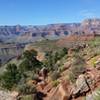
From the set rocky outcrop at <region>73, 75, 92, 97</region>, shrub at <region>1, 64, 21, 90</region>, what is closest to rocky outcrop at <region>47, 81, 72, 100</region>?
rocky outcrop at <region>73, 75, 92, 97</region>

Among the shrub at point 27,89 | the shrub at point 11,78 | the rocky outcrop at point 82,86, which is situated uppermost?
the rocky outcrop at point 82,86

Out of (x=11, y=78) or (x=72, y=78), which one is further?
(x=11, y=78)

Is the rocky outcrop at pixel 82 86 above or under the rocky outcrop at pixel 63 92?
above

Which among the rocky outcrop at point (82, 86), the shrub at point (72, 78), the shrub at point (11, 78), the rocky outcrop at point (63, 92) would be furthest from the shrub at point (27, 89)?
the shrub at point (11, 78)

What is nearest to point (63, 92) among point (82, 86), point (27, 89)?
point (82, 86)

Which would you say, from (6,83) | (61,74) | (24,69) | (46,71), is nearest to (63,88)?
(61,74)

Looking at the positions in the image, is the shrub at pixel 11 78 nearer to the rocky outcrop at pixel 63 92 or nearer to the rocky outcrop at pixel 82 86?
the rocky outcrop at pixel 63 92

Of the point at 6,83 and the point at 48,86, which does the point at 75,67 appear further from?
the point at 6,83

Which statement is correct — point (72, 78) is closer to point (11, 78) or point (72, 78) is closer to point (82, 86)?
point (82, 86)

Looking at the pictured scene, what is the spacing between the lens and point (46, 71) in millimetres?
33000

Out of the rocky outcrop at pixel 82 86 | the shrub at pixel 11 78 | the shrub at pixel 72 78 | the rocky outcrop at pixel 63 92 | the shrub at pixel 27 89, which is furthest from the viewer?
the shrub at pixel 11 78

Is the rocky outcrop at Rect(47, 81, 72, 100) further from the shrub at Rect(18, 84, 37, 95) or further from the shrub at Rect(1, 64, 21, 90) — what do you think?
the shrub at Rect(1, 64, 21, 90)

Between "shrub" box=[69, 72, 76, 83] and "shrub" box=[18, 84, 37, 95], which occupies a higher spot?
"shrub" box=[69, 72, 76, 83]

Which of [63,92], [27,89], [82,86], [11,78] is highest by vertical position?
[82,86]
